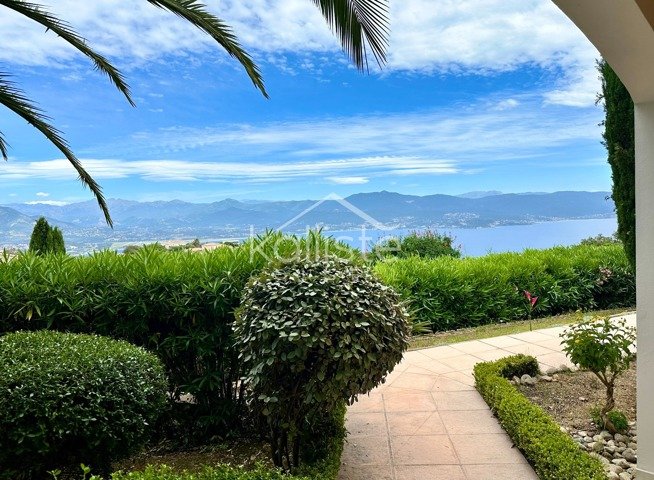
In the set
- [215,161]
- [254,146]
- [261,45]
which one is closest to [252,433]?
[261,45]

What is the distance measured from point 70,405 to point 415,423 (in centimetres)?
240

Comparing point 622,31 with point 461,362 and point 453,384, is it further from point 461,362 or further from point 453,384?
point 461,362

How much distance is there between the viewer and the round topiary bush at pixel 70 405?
2314 millimetres

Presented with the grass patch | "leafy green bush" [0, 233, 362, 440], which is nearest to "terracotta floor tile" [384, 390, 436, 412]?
"leafy green bush" [0, 233, 362, 440]

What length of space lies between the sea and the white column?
18.1 feet

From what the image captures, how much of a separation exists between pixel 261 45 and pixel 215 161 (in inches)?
145

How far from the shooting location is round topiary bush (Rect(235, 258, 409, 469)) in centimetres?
240

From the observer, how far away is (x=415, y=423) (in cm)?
359

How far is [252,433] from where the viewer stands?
3.42 meters

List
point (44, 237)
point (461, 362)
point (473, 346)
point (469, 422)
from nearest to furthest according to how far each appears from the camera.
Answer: point (469, 422) → point (461, 362) → point (473, 346) → point (44, 237)

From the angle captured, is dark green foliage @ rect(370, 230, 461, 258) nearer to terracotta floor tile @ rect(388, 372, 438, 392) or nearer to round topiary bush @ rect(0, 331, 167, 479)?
terracotta floor tile @ rect(388, 372, 438, 392)

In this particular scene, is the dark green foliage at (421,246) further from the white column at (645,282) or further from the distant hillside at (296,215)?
the white column at (645,282)

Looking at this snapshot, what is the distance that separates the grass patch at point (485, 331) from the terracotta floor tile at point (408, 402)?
5.43 feet

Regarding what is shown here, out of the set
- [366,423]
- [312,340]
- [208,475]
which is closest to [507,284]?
[366,423]
